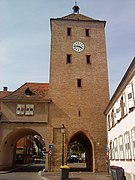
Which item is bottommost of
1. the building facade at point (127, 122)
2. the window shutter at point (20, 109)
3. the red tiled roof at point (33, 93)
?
the building facade at point (127, 122)

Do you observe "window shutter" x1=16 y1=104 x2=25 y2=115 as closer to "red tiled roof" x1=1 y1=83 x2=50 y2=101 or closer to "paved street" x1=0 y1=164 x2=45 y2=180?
"red tiled roof" x1=1 y1=83 x2=50 y2=101

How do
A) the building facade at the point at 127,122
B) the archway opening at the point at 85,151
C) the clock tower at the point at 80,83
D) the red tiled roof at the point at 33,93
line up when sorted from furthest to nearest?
the archway opening at the point at 85,151 → the red tiled roof at the point at 33,93 → the clock tower at the point at 80,83 → the building facade at the point at 127,122

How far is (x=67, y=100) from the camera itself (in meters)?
31.8

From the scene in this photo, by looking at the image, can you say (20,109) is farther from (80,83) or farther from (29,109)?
(80,83)

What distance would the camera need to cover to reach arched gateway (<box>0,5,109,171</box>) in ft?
A: 99.0

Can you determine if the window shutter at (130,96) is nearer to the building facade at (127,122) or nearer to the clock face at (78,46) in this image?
the building facade at (127,122)

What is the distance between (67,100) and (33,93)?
474cm

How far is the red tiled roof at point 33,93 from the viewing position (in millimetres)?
31244

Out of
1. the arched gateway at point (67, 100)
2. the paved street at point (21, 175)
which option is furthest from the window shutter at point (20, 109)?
the paved street at point (21, 175)

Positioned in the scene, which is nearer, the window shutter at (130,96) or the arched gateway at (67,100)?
the window shutter at (130,96)

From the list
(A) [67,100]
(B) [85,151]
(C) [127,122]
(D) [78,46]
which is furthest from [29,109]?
(C) [127,122]

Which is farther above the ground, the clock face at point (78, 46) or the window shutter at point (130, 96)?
the clock face at point (78, 46)

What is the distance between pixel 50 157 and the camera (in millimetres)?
29484

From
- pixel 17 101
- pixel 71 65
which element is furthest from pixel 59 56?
pixel 17 101
